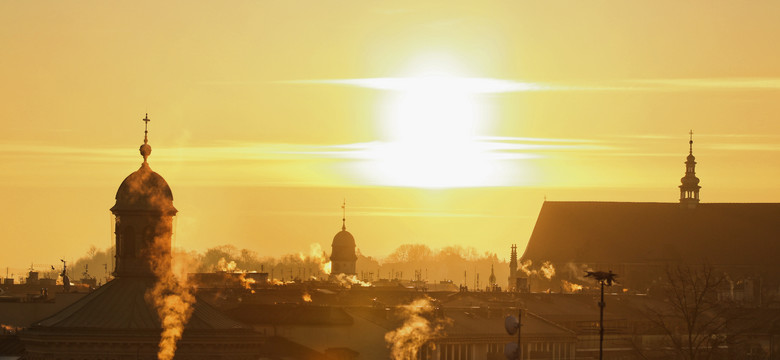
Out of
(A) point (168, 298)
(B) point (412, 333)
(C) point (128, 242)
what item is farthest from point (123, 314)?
(B) point (412, 333)

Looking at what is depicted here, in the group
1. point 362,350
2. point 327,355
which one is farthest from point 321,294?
point 327,355

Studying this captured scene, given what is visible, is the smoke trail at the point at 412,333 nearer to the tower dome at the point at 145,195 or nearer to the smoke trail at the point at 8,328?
the smoke trail at the point at 8,328


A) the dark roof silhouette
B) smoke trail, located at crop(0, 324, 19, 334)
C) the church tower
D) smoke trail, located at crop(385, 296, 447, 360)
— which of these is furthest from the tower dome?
smoke trail, located at crop(385, 296, 447, 360)

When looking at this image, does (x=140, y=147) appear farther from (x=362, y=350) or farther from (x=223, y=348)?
(x=362, y=350)

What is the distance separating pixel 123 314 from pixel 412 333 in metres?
40.7

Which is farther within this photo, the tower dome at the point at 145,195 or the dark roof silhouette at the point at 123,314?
the tower dome at the point at 145,195

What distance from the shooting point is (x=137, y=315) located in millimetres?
109562

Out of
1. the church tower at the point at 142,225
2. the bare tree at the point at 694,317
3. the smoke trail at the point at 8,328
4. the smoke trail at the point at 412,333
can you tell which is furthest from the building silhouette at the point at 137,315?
the smoke trail at the point at 412,333

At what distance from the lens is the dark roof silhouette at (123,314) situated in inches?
4259

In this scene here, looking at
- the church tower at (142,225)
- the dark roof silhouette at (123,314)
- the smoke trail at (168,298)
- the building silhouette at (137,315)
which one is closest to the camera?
the building silhouette at (137,315)

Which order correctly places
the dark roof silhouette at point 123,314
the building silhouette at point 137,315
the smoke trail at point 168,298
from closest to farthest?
1. the building silhouette at point 137,315
2. the smoke trail at point 168,298
3. the dark roof silhouette at point 123,314

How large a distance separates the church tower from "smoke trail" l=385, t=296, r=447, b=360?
30.9 meters

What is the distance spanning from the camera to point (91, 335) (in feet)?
348

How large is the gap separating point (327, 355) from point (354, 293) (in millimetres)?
73940
